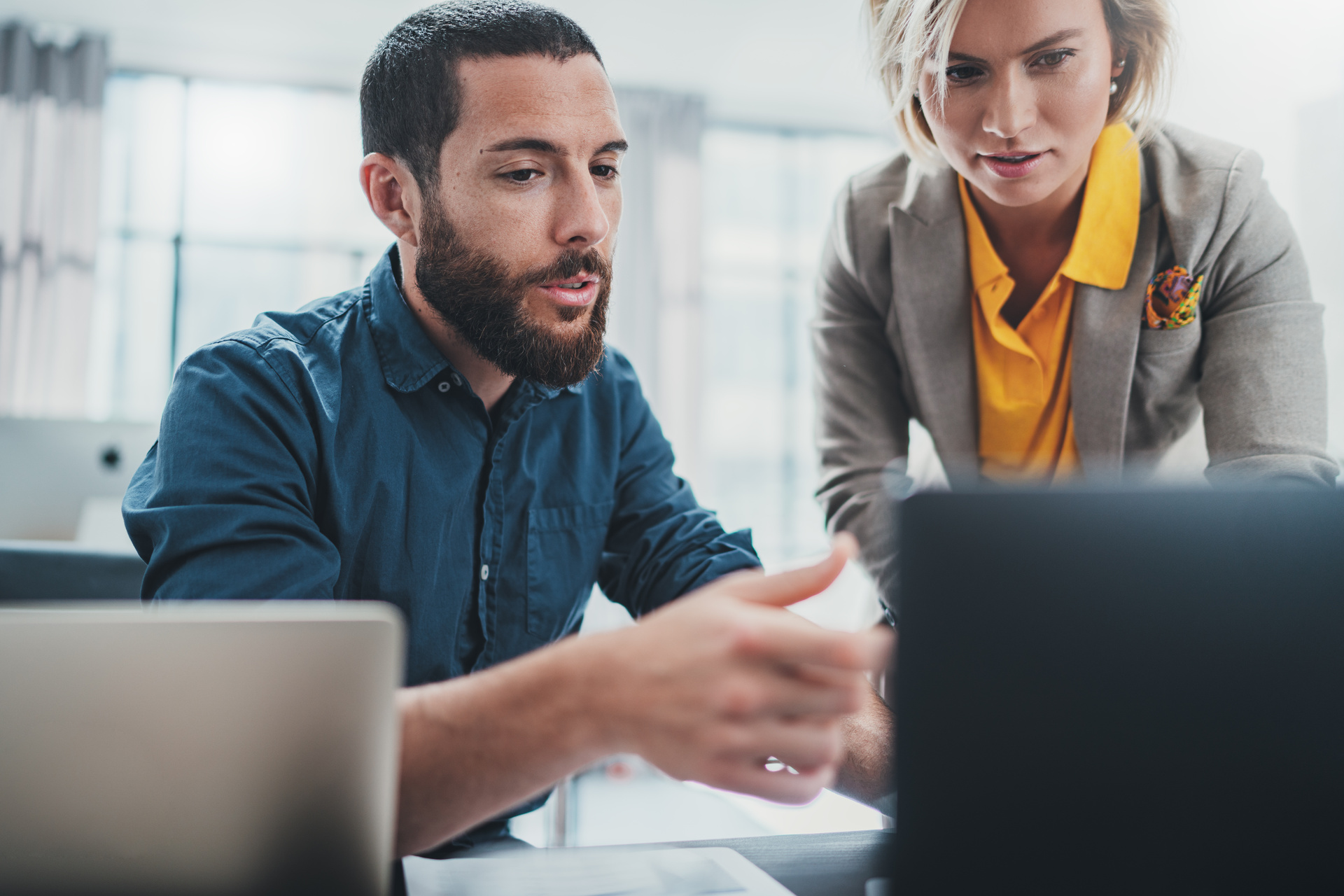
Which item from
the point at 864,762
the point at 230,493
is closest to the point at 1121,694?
the point at 864,762

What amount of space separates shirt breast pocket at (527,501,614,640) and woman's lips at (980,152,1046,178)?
664mm

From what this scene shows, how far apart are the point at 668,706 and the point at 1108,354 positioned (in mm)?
1011

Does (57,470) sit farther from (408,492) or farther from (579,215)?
(579,215)

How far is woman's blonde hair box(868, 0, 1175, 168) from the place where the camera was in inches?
46.8

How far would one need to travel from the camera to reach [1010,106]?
1188mm

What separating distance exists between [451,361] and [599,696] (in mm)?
702

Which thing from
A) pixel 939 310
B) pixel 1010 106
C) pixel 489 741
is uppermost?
pixel 1010 106

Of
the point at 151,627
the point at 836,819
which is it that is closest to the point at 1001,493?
the point at 151,627

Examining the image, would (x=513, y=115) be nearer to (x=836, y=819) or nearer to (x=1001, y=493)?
(x=1001, y=493)

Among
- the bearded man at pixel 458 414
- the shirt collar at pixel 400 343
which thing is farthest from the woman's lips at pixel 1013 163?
the shirt collar at pixel 400 343

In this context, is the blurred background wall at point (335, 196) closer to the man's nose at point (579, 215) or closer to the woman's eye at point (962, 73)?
the man's nose at point (579, 215)

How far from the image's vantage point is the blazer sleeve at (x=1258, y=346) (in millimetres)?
1188

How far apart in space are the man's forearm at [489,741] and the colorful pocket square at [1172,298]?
105cm

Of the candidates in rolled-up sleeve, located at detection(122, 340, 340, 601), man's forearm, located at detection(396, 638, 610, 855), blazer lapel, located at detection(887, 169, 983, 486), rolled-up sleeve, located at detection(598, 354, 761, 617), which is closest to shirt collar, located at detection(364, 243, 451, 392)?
rolled-up sleeve, located at detection(122, 340, 340, 601)
